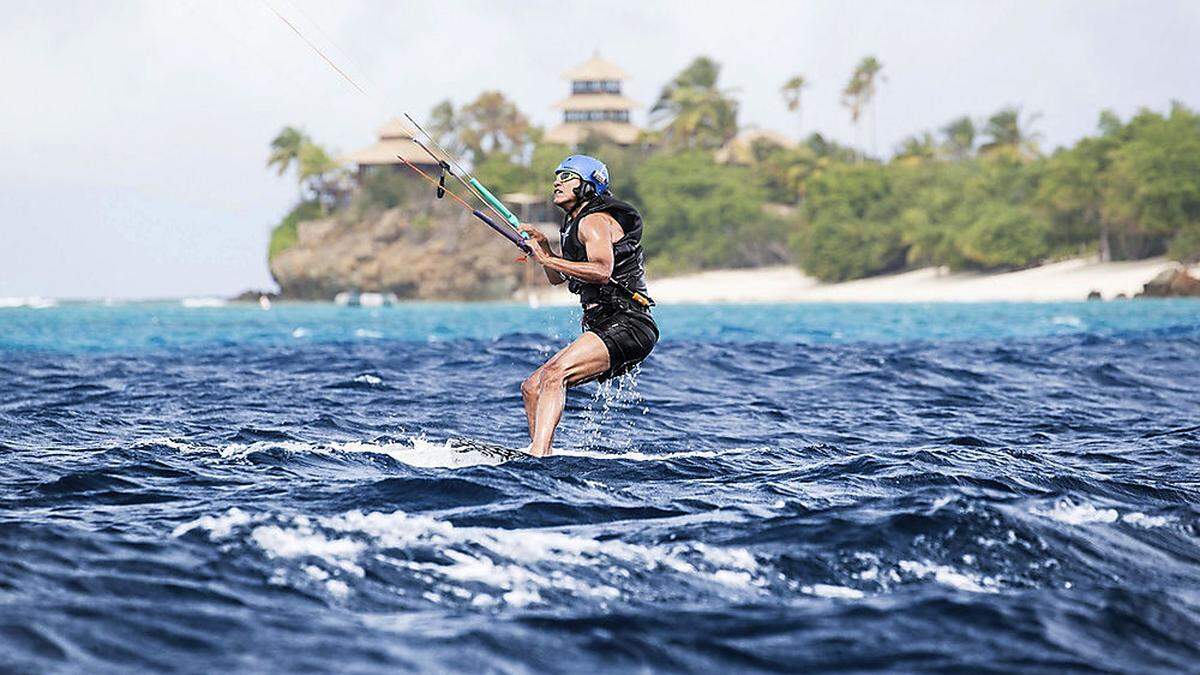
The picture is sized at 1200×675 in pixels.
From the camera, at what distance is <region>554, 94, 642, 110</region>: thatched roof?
13212cm

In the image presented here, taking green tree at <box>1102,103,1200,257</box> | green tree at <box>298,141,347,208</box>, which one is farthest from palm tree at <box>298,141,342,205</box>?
green tree at <box>1102,103,1200,257</box>

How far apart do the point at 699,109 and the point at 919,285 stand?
117ft

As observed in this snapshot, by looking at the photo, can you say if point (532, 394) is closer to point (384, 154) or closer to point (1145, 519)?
point (1145, 519)

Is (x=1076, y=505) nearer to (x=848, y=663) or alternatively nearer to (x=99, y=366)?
(x=848, y=663)

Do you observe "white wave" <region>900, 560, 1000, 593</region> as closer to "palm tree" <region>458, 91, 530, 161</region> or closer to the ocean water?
the ocean water

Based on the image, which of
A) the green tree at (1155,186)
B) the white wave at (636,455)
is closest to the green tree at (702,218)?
the green tree at (1155,186)

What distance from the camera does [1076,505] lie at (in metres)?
7.72

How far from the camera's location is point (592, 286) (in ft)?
33.2

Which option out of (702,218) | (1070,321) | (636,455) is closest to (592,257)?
(636,455)

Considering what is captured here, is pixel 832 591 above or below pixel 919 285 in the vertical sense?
above

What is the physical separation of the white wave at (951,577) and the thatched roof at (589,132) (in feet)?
403

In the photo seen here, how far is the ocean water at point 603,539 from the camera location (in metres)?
5.08

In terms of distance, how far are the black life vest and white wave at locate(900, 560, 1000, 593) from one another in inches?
160

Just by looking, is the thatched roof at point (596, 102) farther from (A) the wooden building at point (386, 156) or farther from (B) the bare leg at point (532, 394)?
(B) the bare leg at point (532, 394)
